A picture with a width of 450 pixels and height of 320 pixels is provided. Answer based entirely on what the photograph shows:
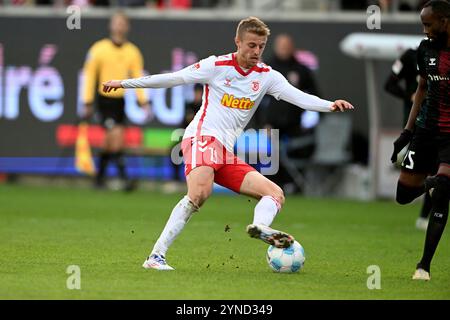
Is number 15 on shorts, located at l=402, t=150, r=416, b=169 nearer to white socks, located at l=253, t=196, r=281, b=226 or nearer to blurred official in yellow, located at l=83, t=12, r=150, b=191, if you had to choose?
white socks, located at l=253, t=196, r=281, b=226

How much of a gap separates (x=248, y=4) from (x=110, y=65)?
3984 millimetres

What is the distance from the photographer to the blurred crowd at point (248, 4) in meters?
22.6

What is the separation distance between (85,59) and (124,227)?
8.52 metres

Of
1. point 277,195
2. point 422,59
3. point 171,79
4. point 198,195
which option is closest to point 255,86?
point 171,79

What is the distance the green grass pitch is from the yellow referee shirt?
6.44 feet

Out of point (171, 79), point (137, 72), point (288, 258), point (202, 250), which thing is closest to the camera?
point (171, 79)

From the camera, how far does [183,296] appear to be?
8023mm

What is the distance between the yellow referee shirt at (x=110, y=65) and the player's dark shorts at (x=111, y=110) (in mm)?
112

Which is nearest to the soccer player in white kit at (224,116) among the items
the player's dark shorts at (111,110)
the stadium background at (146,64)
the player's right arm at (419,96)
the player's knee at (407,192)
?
the player's right arm at (419,96)

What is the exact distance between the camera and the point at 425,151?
10.1m

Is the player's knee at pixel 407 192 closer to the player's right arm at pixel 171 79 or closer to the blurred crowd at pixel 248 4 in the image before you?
the player's right arm at pixel 171 79

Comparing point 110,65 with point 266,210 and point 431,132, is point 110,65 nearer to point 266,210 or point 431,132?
point 431,132

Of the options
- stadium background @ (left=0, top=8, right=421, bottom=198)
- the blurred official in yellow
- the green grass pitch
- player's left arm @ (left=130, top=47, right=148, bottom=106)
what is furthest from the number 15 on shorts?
stadium background @ (left=0, top=8, right=421, bottom=198)

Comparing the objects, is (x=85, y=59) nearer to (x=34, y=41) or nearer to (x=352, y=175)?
(x=34, y=41)
